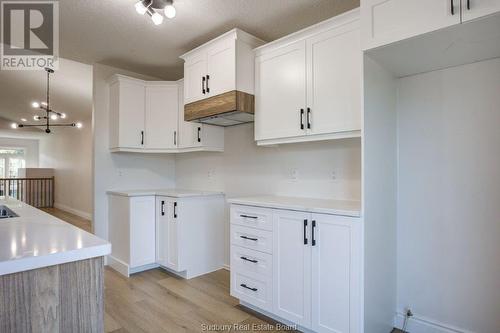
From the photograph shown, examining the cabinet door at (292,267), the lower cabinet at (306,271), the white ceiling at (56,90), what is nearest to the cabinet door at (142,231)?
the lower cabinet at (306,271)

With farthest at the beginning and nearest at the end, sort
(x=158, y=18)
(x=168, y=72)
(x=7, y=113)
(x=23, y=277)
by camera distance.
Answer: (x=7, y=113) → (x=168, y=72) → (x=158, y=18) → (x=23, y=277)

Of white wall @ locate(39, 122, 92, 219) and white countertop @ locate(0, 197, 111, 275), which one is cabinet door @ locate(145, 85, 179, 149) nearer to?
white countertop @ locate(0, 197, 111, 275)

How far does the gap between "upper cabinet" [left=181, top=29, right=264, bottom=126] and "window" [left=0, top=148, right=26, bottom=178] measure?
10.9 metres

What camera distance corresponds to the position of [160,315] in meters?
2.38

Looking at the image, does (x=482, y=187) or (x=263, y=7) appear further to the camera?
(x=263, y=7)

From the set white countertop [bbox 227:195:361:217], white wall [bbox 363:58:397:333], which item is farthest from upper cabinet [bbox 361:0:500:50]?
white countertop [bbox 227:195:361:217]

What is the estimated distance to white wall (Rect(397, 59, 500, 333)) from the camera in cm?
182

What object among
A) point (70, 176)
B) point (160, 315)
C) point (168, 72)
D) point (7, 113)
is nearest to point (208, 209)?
point (160, 315)

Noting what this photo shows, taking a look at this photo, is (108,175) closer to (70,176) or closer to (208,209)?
(208,209)

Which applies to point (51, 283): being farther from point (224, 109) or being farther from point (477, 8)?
point (477, 8)

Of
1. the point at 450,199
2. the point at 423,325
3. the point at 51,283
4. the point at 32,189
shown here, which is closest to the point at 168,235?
the point at 51,283

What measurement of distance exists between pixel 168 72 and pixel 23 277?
345 cm

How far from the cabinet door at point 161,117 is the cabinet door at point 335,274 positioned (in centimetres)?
237

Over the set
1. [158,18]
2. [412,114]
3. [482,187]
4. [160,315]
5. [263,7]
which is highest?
[263,7]
